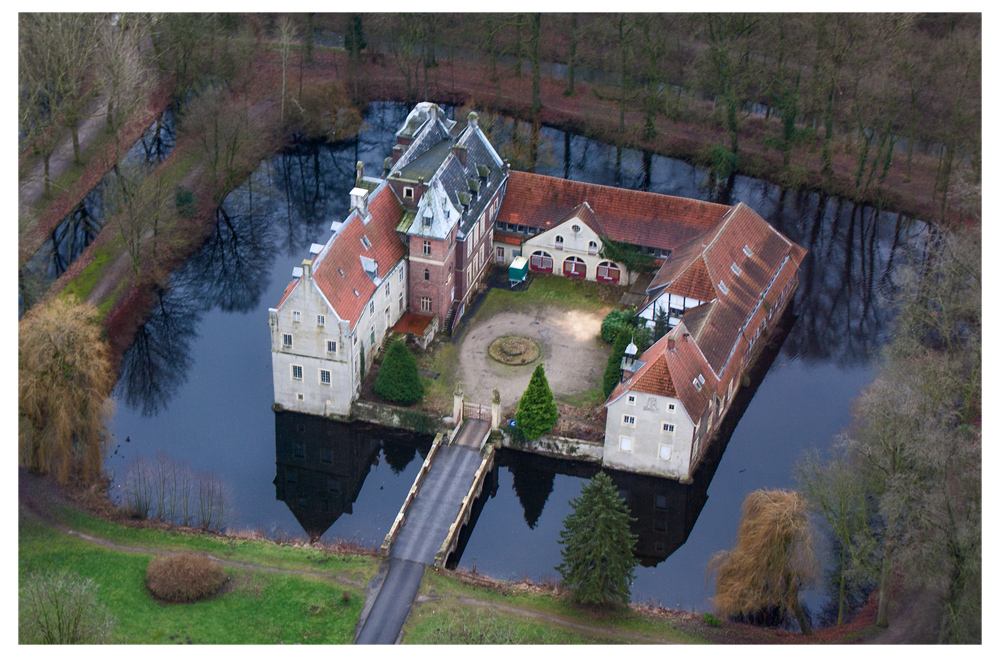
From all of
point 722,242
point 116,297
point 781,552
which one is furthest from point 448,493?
point 116,297

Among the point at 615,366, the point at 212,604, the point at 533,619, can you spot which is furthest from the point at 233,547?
the point at 615,366

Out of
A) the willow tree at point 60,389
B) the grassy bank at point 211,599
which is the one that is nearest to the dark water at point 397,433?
the willow tree at point 60,389

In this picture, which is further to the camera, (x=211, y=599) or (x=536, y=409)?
(x=536, y=409)

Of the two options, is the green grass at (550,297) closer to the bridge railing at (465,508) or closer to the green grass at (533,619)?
the bridge railing at (465,508)

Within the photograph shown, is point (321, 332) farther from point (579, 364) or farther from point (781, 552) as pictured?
point (781, 552)

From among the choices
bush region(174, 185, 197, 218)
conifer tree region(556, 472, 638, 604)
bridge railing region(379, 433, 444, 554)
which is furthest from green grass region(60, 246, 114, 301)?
conifer tree region(556, 472, 638, 604)

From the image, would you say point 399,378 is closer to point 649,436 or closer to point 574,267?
point 649,436
